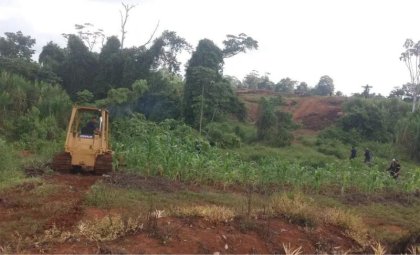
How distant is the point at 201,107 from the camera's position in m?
29.0

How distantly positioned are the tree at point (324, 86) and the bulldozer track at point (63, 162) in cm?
5027

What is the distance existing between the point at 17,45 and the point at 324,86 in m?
33.8

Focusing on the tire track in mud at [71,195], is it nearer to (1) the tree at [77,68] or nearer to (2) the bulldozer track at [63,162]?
(2) the bulldozer track at [63,162]

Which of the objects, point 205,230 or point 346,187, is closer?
point 205,230

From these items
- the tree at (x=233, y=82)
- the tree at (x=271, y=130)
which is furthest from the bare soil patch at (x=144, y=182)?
the tree at (x=233, y=82)

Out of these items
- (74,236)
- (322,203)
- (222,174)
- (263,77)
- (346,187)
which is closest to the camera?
(74,236)

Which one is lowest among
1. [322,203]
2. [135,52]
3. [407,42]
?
[322,203]

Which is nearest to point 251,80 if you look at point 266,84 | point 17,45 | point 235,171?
point 266,84

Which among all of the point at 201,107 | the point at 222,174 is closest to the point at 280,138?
the point at 201,107

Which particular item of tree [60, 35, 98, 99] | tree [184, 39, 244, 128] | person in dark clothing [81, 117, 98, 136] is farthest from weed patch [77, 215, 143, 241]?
tree [60, 35, 98, 99]

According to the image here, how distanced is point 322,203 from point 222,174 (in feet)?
9.66

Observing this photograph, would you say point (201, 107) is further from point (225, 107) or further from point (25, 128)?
point (25, 128)

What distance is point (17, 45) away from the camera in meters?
46.6

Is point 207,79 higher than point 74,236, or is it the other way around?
point 207,79
